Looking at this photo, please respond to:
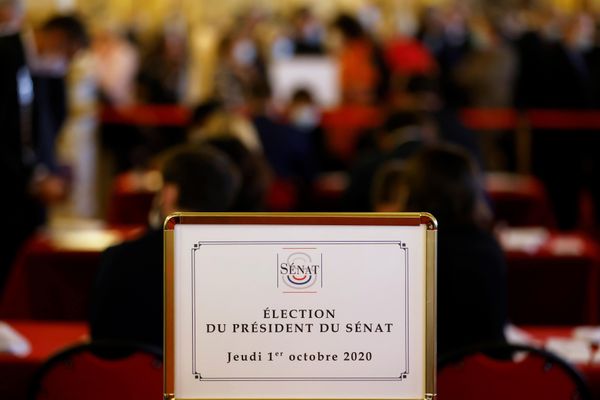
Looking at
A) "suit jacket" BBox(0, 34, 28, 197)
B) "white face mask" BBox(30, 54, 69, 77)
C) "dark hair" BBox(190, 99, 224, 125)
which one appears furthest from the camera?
"dark hair" BBox(190, 99, 224, 125)

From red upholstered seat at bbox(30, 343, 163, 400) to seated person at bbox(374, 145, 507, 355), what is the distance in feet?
3.02

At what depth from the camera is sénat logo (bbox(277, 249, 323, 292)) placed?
2316mm

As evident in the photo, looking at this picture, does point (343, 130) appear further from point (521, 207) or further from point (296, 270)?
point (296, 270)

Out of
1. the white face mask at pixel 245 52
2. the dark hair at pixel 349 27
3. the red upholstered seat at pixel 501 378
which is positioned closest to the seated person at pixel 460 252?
the red upholstered seat at pixel 501 378

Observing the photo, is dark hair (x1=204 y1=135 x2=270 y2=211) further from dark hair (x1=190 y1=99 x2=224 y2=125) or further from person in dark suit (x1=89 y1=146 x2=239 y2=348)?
person in dark suit (x1=89 y1=146 x2=239 y2=348)

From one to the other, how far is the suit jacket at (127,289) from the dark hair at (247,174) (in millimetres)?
1752

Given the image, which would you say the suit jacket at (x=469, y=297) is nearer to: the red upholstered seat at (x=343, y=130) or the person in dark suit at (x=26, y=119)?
the person in dark suit at (x=26, y=119)

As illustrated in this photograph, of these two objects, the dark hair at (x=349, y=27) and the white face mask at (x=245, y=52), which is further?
the dark hair at (x=349, y=27)

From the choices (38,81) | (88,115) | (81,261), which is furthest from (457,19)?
(81,261)

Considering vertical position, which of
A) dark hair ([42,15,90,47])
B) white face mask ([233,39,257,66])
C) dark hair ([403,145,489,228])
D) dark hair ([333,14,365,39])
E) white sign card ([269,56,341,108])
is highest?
dark hair ([333,14,365,39])

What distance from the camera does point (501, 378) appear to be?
117 inches

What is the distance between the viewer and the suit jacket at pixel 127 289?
11.0 ft

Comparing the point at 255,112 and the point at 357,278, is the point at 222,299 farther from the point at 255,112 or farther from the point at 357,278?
the point at 255,112

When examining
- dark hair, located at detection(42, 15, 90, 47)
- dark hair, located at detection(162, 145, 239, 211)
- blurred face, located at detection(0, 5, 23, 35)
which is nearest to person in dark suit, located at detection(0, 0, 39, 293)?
blurred face, located at detection(0, 5, 23, 35)
